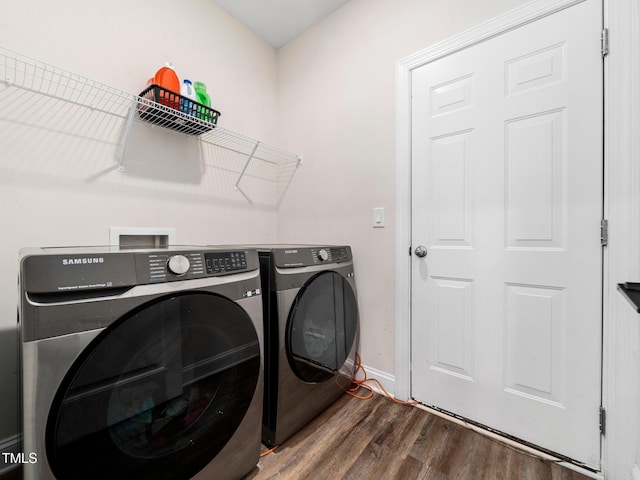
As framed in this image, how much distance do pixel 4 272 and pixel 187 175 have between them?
940mm

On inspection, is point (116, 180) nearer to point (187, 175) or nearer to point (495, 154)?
point (187, 175)

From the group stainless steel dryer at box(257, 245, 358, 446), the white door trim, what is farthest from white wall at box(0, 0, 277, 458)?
the white door trim

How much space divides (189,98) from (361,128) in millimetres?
1026

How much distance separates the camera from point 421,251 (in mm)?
1592

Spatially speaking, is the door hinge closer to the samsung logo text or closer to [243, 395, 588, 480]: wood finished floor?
[243, 395, 588, 480]: wood finished floor

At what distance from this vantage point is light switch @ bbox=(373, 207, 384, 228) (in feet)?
5.73

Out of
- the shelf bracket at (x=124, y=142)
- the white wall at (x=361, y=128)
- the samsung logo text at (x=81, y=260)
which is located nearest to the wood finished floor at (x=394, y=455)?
the white wall at (x=361, y=128)

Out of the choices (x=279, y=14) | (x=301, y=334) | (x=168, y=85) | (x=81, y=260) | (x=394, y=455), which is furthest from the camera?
(x=279, y=14)

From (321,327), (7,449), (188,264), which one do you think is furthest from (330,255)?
(7,449)

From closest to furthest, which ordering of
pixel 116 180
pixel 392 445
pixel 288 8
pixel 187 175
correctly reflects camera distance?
pixel 392 445
pixel 116 180
pixel 187 175
pixel 288 8

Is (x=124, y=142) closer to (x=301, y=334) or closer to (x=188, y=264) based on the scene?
(x=188, y=264)

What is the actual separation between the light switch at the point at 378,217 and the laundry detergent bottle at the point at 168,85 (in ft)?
4.06

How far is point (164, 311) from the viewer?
83 centimetres

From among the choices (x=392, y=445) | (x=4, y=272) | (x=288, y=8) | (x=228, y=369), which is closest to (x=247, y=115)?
(x=288, y=8)
